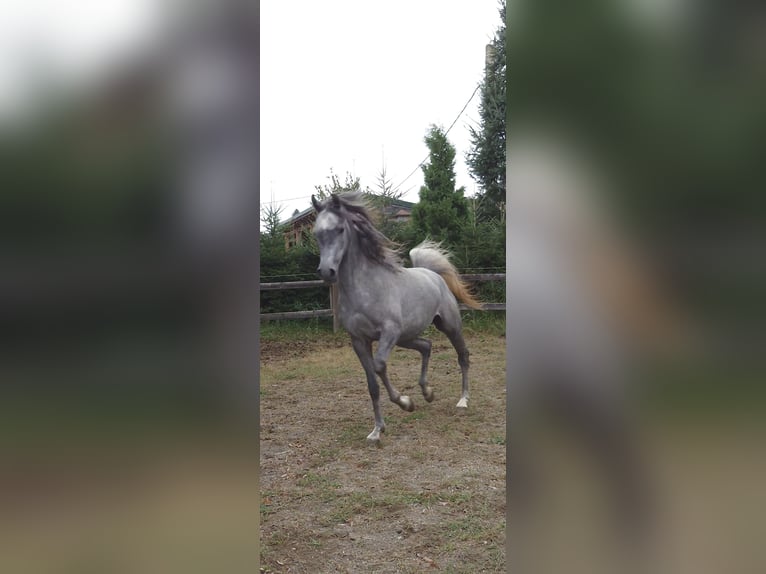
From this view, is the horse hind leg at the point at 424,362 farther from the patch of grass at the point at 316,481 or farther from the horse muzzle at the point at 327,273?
the patch of grass at the point at 316,481

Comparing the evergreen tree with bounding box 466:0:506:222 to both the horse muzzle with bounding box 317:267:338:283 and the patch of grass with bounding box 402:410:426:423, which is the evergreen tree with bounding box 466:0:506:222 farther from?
the horse muzzle with bounding box 317:267:338:283

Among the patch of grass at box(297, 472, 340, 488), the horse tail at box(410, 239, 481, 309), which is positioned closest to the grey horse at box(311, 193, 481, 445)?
the patch of grass at box(297, 472, 340, 488)

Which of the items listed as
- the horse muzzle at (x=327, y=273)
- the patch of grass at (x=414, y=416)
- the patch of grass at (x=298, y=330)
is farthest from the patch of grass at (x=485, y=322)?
the horse muzzle at (x=327, y=273)

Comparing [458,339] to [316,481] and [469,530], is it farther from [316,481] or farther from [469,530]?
[469,530]

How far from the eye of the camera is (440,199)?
11.8 meters

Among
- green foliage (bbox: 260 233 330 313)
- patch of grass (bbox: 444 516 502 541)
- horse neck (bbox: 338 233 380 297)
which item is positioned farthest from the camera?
green foliage (bbox: 260 233 330 313)
